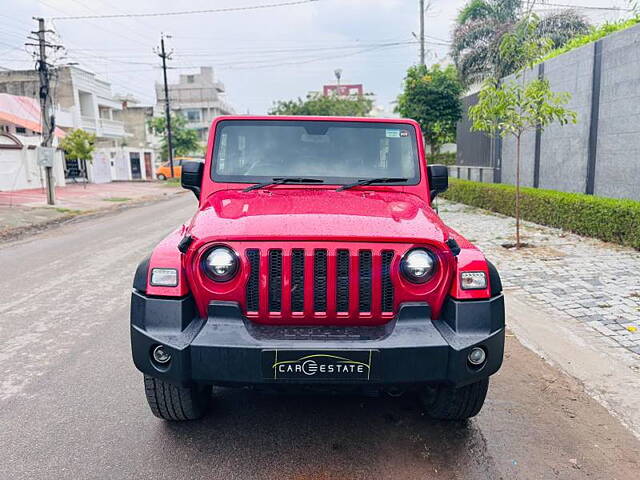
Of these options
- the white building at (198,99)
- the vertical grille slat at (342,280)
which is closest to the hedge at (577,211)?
the vertical grille slat at (342,280)

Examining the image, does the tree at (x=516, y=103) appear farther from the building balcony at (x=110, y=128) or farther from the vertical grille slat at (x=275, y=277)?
the building balcony at (x=110, y=128)

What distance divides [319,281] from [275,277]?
23 centimetres

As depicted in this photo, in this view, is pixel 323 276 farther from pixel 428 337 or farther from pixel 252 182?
pixel 252 182

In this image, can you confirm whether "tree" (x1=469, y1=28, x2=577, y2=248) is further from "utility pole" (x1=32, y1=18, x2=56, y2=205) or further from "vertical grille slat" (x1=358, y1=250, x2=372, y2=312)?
"utility pole" (x1=32, y1=18, x2=56, y2=205)

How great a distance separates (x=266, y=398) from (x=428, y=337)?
4.73 ft

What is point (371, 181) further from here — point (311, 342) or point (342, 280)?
point (311, 342)

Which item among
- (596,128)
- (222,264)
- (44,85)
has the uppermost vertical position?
(44,85)

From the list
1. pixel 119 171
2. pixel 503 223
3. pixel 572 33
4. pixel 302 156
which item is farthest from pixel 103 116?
pixel 302 156

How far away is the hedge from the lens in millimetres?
8227

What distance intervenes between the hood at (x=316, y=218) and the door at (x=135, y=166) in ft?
139

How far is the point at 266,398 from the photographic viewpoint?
3588mm

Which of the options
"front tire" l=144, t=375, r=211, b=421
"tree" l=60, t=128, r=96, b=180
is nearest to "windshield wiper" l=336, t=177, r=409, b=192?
"front tire" l=144, t=375, r=211, b=421

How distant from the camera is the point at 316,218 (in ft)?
9.47

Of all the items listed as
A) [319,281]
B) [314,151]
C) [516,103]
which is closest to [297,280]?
[319,281]
